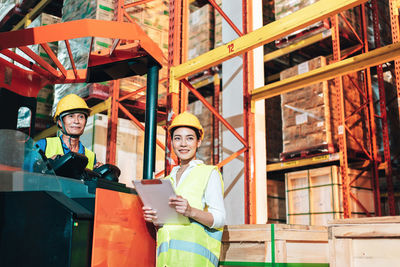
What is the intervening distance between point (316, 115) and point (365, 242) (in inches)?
174

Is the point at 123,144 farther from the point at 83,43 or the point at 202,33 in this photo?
the point at 202,33

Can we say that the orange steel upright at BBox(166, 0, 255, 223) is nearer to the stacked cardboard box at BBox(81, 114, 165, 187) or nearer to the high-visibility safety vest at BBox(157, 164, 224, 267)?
the stacked cardboard box at BBox(81, 114, 165, 187)

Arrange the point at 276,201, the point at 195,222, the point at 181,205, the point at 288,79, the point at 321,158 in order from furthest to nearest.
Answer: the point at 276,201 → the point at 321,158 → the point at 288,79 → the point at 195,222 → the point at 181,205

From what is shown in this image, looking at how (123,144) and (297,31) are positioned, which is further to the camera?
(297,31)

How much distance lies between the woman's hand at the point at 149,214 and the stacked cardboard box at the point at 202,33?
592 centimetres

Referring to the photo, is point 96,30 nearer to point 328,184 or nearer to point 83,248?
point 83,248

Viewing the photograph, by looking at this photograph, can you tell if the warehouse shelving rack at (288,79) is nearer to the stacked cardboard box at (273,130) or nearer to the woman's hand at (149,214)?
the stacked cardboard box at (273,130)

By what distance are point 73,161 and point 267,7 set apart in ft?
22.0

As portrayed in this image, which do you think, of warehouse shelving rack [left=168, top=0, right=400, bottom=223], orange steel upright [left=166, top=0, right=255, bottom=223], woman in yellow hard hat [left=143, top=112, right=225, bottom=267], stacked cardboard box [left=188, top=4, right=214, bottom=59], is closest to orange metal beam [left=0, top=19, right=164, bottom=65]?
woman in yellow hard hat [left=143, top=112, right=225, bottom=267]

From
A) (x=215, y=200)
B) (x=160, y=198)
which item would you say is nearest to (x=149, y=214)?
(x=160, y=198)

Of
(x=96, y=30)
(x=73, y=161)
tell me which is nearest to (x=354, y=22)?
(x=96, y=30)

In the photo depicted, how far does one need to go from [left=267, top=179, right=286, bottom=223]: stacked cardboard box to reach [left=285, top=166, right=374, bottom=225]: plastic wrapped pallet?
1.38 feet

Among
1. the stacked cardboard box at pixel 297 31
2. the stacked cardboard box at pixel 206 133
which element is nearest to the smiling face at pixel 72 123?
the stacked cardboard box at pixel 297 31

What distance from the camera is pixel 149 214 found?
2209 millimetres
